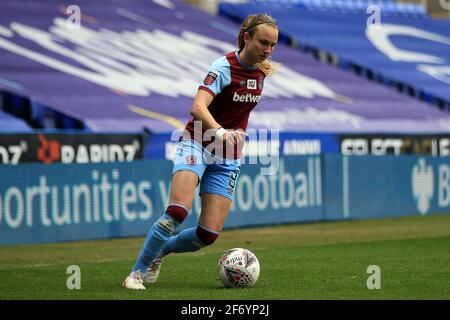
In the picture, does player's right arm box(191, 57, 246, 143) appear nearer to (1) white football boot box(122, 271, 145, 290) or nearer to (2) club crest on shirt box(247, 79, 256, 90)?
(2) club crest on shirt box(247, 79, 256, 90)

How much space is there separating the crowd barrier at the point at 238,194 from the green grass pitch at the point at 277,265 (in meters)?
0.36

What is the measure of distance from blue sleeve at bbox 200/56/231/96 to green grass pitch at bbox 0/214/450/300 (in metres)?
1.68

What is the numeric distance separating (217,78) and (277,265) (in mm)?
3406

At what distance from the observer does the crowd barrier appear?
15867mm

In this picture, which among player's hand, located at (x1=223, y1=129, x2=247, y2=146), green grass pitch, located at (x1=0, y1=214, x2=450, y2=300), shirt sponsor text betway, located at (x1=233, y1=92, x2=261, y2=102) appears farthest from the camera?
shirt sponsor text betway, located at (x1=233, y1=92, x2=261, y2=102)

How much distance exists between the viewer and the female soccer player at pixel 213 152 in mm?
9164
